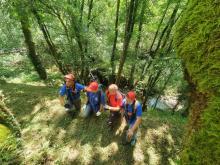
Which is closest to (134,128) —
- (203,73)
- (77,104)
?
(77,104)

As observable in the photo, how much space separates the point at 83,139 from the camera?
7.60 meters

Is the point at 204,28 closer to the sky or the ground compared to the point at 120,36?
closer to the sky

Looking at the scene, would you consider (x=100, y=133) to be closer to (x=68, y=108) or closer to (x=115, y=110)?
(x=115, y=110)

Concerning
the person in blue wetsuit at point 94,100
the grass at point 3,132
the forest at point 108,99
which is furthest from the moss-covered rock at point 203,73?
the grass at point 3,132

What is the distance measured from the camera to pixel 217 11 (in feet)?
8.72

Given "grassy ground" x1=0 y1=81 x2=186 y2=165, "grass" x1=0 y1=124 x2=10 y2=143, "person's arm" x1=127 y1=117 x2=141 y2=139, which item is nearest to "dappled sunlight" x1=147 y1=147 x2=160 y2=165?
"grassy ground" x1=0 y1=81 x2=186 y2=165

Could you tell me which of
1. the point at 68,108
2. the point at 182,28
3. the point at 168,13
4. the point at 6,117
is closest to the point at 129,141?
the point at 68,108

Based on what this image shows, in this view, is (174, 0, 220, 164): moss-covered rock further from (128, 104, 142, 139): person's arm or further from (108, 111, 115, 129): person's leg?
(108, 111, 115, 129): person's leg

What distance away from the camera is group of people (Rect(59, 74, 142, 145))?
6.80m

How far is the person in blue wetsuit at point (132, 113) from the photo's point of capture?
6.53 meters

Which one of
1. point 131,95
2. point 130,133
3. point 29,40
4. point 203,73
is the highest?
point 203,73

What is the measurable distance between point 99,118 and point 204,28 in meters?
6.21

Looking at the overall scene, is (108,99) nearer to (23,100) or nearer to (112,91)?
(112,91)

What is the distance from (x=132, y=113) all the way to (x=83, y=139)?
1851mm
